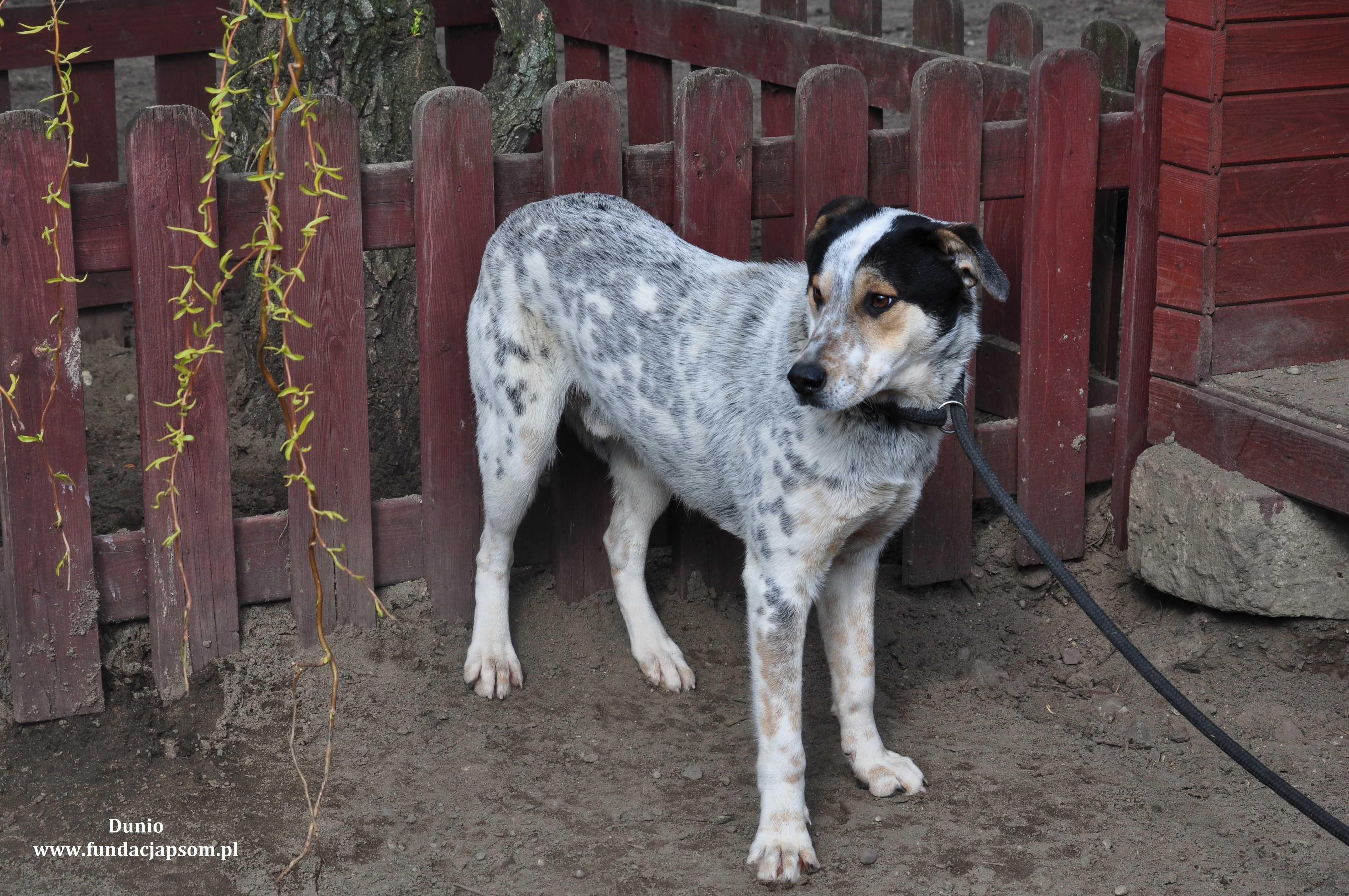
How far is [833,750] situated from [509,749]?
2.86 feet

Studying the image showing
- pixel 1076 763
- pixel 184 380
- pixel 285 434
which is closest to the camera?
pixel 184 380

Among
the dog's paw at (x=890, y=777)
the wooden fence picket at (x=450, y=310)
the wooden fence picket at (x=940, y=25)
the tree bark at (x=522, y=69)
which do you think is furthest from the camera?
the wooden fence picket at (x=940, y=25)

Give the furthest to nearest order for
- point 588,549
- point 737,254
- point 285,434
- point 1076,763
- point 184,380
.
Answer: point 285,434 → point 588,549 → point 737,254 → point 1076,763 → point 184,380

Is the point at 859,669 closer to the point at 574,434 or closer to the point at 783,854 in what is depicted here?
the point at 783,854

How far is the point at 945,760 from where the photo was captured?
379 centimetres

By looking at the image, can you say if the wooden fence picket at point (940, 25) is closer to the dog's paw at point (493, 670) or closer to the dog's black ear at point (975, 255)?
the dog's black ear at point (975, 255)

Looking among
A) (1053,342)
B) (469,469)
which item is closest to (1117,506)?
(1053,342)

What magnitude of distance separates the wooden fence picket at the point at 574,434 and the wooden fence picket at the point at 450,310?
0.65ft

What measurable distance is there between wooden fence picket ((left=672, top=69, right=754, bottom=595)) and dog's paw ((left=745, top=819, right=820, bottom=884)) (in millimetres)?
1639

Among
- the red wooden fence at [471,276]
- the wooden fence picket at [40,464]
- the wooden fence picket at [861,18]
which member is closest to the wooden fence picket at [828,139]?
the red wooden fence at [471,276]

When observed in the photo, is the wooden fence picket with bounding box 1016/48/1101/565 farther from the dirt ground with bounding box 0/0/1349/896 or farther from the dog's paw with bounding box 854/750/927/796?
the dog's paw with bounding box 854/750/927/796

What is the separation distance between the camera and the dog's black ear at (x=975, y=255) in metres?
3.00

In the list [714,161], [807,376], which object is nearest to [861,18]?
[714,161]

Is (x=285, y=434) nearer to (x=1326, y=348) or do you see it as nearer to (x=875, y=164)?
(x=875, y=164)
